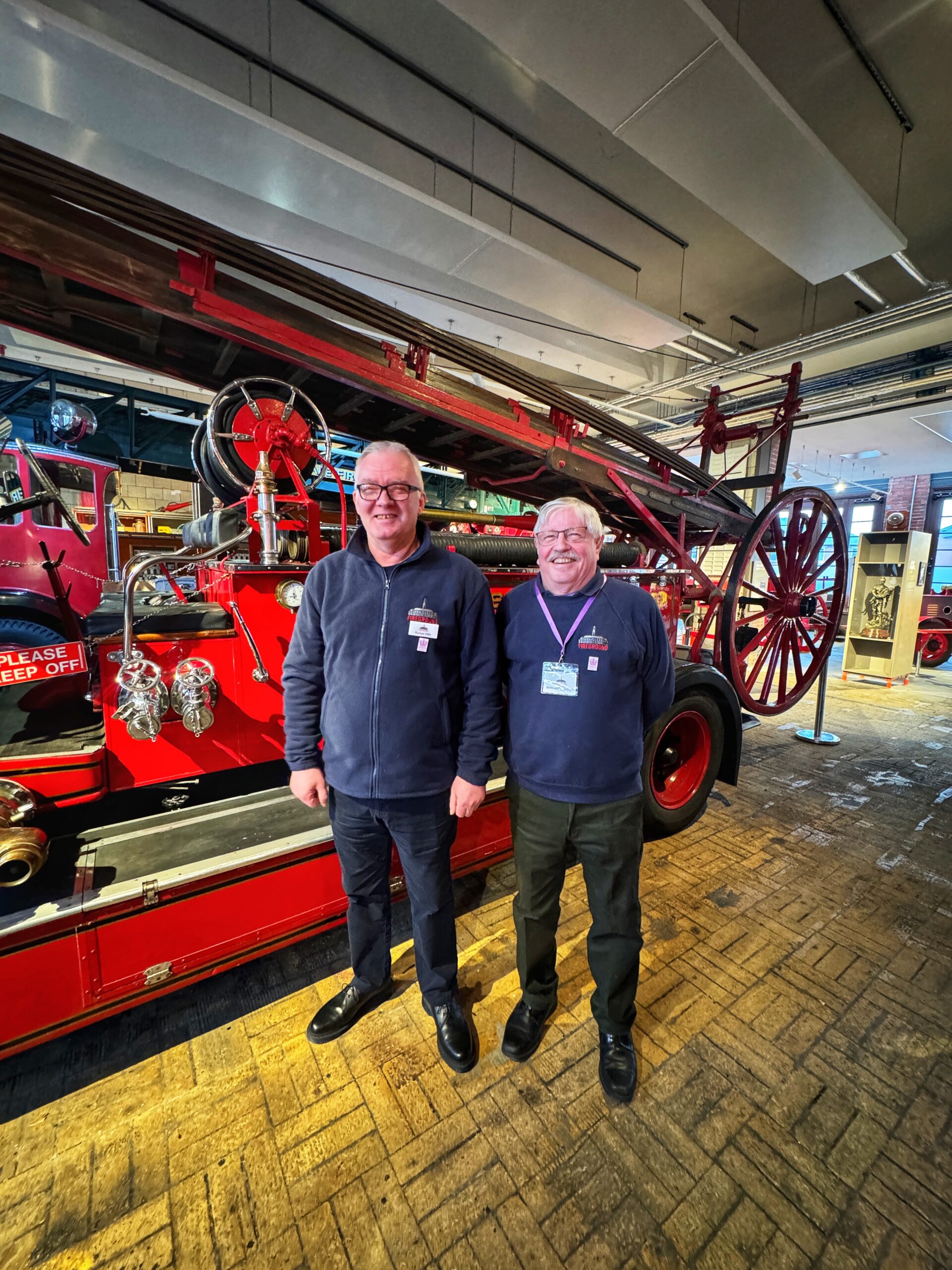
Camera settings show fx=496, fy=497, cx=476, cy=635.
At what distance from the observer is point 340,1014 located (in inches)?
76.7

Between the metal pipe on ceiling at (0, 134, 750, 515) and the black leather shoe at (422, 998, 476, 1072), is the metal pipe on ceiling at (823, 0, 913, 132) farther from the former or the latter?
the black leather shoe at (422, 998, 476, 1072)

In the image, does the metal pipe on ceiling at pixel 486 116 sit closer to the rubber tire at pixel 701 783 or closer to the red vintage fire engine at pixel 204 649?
the red vintage fire engine at pixel 204 649

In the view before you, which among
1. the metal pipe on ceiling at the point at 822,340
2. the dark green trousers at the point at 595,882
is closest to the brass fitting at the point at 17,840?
the dark green trousers at the point at 595,882

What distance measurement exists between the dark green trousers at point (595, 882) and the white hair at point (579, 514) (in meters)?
0.92

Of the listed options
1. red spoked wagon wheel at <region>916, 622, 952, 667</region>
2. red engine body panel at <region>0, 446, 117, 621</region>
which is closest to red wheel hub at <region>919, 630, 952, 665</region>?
red spoked wagon wheel at <region>916, 622, 952, 667</region>

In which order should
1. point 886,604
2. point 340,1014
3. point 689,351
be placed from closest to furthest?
point 340,1014 → point 689,351 → point 886,604

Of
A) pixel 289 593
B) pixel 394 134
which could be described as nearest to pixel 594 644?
pixel 289 593

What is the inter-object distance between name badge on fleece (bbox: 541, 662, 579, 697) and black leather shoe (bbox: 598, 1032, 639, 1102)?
1.30m

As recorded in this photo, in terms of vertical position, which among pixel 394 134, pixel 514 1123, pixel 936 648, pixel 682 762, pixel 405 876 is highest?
pixel 394 134

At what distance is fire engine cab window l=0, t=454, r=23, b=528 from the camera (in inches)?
149

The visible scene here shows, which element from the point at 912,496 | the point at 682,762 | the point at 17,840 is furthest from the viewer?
the point at 912,496

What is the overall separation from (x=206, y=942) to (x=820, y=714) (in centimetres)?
608

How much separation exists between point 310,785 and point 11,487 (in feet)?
13.4

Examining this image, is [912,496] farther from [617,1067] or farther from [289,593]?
[289,593]
